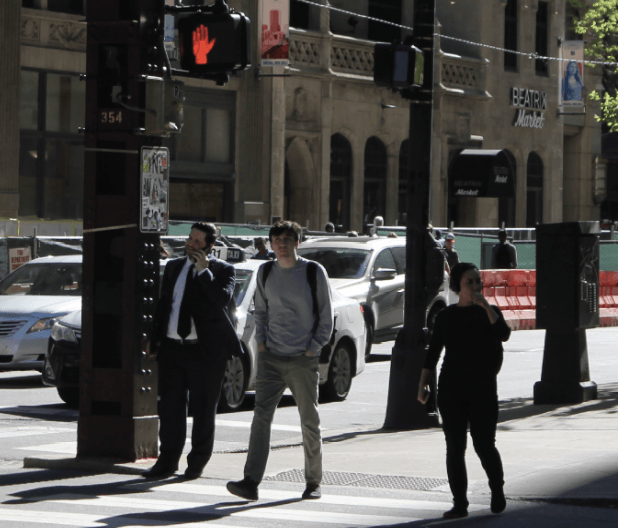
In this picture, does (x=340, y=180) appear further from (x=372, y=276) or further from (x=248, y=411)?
(x=248, y=411)

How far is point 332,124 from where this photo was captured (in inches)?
1366

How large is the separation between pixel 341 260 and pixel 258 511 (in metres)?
11.7

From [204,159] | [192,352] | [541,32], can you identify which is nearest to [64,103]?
[204,159]

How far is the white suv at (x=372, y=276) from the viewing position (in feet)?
61.1

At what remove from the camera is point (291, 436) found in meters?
11.7

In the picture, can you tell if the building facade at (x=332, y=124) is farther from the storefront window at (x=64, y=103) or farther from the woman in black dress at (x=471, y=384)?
the woman in black dress at (x=471, y=384)

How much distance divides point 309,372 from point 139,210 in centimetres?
196

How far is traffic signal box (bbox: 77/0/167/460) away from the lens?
944 centimetres

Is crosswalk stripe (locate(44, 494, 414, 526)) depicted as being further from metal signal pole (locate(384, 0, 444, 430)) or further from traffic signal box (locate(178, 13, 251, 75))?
metal signal pole (locate(384, 0, 444, 430))

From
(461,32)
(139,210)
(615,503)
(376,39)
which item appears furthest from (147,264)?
(461,32)

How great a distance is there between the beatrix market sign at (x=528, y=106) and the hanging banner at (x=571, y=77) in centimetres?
197

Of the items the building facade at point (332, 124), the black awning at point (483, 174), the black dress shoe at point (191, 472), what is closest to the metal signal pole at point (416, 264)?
the black dress shoe at point (191, 472)

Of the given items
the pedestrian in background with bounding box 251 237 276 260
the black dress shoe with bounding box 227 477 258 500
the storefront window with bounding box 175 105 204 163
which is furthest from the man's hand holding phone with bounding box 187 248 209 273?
the storefront window with bounding box 175 105 204 163

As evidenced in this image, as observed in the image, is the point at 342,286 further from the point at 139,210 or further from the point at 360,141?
the point at 360,141
